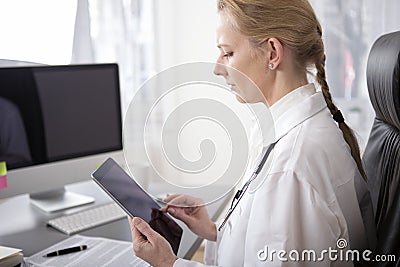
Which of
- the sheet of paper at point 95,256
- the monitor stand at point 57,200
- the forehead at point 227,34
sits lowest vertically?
the sheet of paper at point 95,256

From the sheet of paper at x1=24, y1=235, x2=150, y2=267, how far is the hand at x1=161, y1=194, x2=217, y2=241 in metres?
0.15

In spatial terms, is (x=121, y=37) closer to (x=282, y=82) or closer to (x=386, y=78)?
(x=282, y=82)

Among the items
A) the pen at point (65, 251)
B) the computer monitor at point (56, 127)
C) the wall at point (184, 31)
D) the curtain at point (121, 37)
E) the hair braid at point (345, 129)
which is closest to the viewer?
the hair braid at point (345, 129)

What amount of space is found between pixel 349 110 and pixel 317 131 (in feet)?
6.28

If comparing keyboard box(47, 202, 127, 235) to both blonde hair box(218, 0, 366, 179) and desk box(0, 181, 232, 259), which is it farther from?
blonde hair box(218, 0, 366, 179)

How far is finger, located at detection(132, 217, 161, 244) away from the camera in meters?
1.04

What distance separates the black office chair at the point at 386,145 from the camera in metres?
1.04

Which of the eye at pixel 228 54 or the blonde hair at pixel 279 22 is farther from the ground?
the blonde hair at pixel 279 22

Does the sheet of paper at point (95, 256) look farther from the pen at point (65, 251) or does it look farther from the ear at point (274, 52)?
the ear at point (274, 52)

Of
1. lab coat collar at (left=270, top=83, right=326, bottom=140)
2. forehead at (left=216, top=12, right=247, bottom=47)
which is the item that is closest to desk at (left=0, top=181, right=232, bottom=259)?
lab coat collar at (left=270, top=83, right=326, bottom=140)

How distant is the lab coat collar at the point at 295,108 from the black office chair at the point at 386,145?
0.14 m

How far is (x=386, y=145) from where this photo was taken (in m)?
1.17

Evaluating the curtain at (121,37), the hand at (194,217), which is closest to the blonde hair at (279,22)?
the hand at (194,217)

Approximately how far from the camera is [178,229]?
4.08 feet
